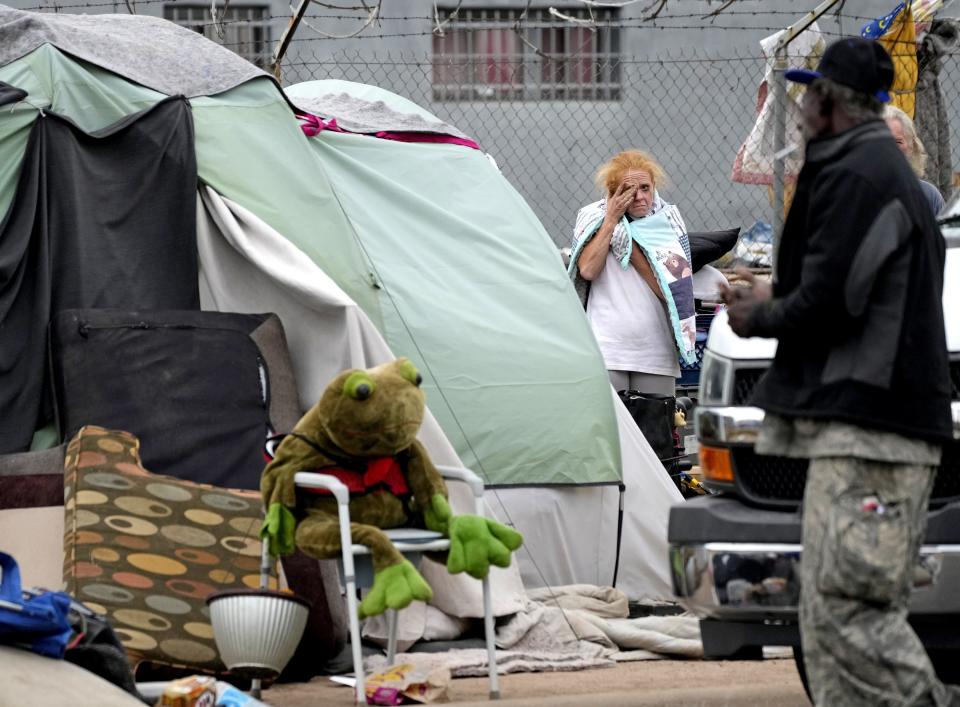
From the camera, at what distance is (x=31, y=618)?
15.5ft

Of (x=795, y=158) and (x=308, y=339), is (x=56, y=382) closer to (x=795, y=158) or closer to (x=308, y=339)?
(x=308, y=339)

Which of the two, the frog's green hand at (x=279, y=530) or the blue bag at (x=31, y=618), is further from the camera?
the frog's green hand at (x=279, y=530)

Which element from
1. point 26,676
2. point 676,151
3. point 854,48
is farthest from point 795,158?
point 676,151

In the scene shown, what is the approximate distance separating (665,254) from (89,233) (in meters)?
3.03

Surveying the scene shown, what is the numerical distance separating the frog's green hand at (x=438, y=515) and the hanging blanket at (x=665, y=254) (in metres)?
2.92

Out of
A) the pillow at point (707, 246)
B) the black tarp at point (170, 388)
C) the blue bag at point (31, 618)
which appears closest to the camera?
the blue bag at point (31, 618)

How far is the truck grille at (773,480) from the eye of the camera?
15.8ft

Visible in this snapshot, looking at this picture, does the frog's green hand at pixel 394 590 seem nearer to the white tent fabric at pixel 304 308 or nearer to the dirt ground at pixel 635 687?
the dirt ground at pixel 635 687

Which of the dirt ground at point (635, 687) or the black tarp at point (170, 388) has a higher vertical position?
the black tarp at point (170, 388)

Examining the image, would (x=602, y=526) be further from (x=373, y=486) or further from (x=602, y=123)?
(x=602, y=123)

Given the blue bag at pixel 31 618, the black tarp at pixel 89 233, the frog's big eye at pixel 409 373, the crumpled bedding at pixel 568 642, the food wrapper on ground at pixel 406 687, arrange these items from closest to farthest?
the blue bag at pixel 31 618
the food wrapper on ground at pixel 406 687
the frog's big eye at pixel 409 373
the crumpled bedding at pixel 568 642
the black tarp at pixel 89 233

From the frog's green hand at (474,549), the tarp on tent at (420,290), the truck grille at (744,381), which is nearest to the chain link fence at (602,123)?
the tarp on tent at (420,290)

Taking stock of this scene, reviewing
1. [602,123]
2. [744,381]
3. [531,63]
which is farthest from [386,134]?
[531,63]

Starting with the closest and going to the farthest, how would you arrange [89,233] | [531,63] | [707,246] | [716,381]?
[716,381], [89,233], [707,246], [531,63]
